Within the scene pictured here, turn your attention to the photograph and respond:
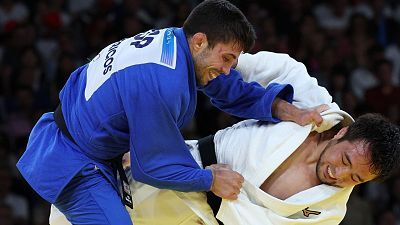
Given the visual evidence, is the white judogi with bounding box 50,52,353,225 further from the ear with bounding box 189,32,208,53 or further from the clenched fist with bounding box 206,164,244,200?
the ear with bounding box 189,32,208,53

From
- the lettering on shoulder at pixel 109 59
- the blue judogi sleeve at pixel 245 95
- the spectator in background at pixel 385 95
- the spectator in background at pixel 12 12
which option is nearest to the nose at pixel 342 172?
the blue judogi sleeve at pixel 245 95

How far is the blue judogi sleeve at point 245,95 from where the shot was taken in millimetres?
3473

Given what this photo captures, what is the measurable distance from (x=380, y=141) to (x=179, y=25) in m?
4.31

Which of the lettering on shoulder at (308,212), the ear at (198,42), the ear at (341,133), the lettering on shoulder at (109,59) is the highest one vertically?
the ear at (198,42)

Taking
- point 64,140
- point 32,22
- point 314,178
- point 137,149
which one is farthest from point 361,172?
point 32,22

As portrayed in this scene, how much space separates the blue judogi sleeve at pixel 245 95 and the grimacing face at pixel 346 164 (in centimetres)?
29

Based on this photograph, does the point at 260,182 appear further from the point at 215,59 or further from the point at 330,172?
the point at 215,59

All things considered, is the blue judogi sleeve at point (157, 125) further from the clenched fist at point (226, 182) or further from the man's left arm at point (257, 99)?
the man's left arm at point (257, 99)

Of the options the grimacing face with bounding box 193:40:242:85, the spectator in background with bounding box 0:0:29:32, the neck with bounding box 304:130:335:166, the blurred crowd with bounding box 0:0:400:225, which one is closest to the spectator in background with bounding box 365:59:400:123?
the blurred crowd with bounding box 0:0:400:225

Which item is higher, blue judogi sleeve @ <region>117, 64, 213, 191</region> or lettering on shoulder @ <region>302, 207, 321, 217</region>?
blue judogi sleeve @ <region>117, 64, 213, 191</region>

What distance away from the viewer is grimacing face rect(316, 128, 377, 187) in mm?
3297

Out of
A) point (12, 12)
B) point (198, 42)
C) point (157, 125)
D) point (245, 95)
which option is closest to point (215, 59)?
point (198, 42)

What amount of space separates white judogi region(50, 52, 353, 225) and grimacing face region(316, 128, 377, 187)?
2.3 inches

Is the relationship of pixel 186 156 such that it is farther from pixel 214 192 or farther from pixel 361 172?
pixel 361 172
